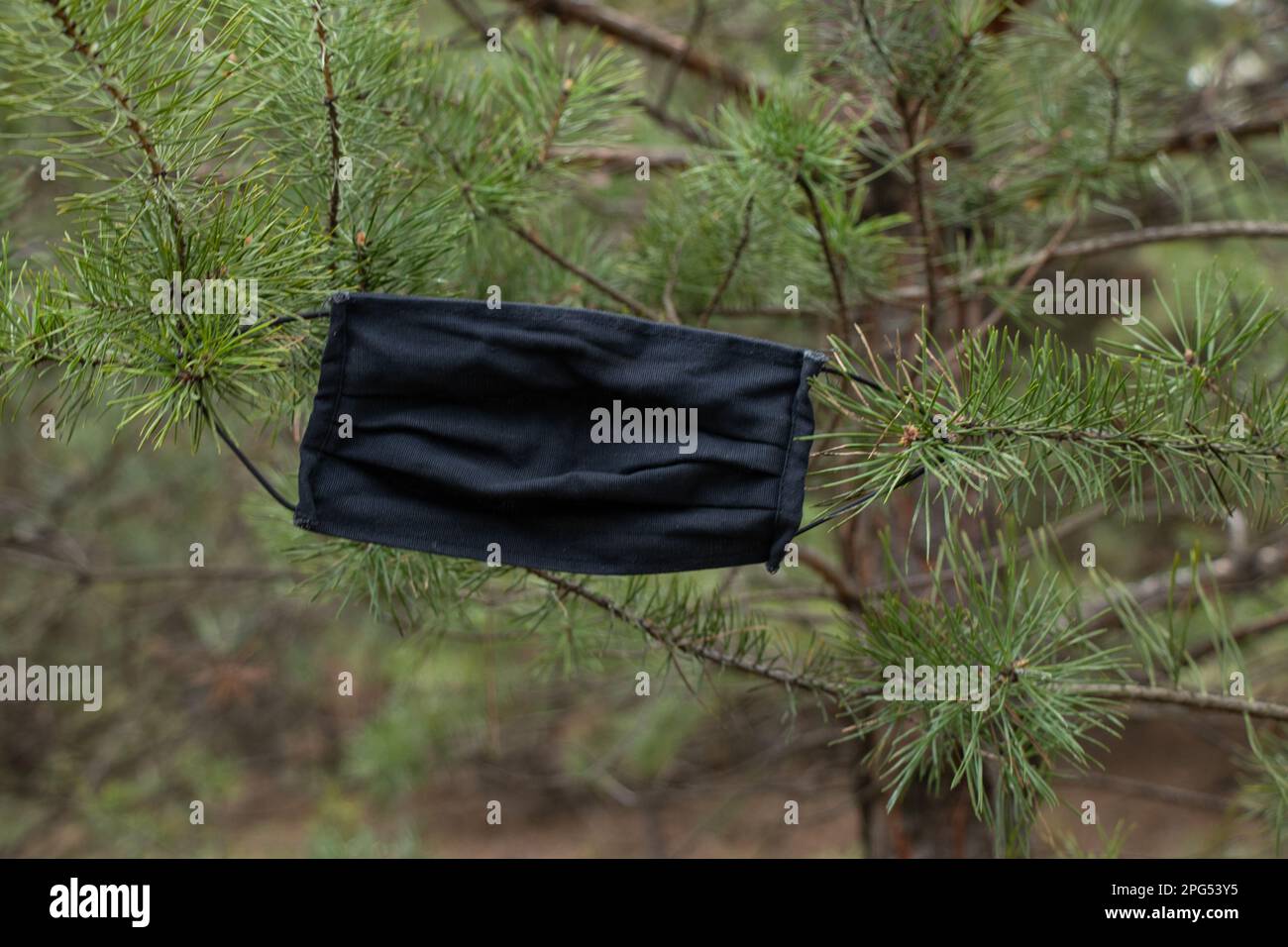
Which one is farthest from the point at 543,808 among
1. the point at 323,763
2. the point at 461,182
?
the point at 461,182

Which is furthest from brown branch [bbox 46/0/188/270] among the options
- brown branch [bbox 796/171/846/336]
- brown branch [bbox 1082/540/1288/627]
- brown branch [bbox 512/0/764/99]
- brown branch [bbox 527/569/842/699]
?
brown branch [bbox 1082/540/1288/627]

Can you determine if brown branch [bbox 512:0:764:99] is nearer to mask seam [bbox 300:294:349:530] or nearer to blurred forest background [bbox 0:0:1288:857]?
blurred forest background [bbox 0:0:1288:857]

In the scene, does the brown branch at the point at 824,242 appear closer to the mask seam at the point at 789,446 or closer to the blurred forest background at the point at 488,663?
the blurred forest background at the point at 488,663

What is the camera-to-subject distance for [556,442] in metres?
0.63

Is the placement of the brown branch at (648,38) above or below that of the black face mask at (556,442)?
above

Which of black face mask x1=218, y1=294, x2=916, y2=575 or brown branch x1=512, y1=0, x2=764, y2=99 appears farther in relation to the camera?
brown branch x1=512, y1=0, x2=764, y2=99

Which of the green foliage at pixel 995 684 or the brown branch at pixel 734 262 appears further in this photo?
the brown branch at pixel 734 262

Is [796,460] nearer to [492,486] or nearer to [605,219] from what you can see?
[492,486]

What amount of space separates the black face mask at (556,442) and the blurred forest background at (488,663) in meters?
0.09

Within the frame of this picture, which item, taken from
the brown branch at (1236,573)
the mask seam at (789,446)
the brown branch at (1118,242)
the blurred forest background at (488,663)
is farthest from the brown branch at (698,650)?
the brown branch at (1236,573)

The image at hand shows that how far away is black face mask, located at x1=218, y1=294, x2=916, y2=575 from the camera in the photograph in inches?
23.9

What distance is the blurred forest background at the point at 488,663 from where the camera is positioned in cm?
109

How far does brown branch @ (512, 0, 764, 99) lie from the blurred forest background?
0.02m

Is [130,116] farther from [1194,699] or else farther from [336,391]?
[1194,699]
